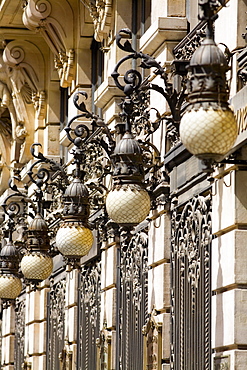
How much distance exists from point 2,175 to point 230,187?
1693 centimetres

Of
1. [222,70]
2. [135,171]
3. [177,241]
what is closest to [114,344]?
[177,241]

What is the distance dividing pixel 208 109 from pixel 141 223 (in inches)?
223

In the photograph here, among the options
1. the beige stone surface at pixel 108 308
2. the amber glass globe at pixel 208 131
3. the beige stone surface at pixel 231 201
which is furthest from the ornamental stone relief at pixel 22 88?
the amber glass globe at pixel 208 131

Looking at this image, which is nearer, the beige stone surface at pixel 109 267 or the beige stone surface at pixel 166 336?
the beige stone surface at pixel 166 336

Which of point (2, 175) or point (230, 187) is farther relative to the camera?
point (2, 175)

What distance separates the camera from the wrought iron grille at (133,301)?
14852mm

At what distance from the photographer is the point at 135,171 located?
40.3 feet

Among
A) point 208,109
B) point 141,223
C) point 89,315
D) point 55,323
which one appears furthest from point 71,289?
point 208,109

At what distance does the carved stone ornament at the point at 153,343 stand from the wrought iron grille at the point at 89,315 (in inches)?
132

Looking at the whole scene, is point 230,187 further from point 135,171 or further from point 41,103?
point 41,103

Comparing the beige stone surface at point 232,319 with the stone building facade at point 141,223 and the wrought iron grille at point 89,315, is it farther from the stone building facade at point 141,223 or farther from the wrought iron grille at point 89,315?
the wrought iron grille at point 89,315

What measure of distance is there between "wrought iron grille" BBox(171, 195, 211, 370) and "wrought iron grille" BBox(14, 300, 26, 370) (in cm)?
1193

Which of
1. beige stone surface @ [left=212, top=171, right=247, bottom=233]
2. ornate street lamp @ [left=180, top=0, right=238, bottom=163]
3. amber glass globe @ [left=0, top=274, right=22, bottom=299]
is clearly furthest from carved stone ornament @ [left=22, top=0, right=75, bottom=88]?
ornate street lamp @ [left=180, top=0, right=238, bottom=163]

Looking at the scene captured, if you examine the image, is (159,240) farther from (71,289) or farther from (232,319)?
(71,289)
